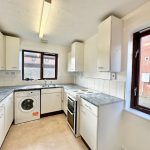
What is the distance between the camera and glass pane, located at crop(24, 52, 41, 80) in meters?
3.45

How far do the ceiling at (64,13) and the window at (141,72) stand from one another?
20.7 inches

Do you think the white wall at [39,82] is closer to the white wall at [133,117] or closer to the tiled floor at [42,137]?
the tiled floor at [42,137]

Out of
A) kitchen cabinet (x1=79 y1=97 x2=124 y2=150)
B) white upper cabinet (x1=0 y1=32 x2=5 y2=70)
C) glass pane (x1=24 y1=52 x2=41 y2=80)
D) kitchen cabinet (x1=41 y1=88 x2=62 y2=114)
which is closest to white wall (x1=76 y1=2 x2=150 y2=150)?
kitchen cabinet (x1=79 y1=97 x2=124 y2=150)

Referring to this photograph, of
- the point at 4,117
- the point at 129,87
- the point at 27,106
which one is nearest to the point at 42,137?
the point at 4,117

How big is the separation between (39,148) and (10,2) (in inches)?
98.7

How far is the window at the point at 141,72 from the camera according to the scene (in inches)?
67.1

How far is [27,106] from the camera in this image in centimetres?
285

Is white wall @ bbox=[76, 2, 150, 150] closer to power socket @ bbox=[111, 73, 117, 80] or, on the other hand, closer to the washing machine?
power socket @ bbox=[111, 73, 117, 80]

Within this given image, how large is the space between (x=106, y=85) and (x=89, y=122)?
0.94 metres

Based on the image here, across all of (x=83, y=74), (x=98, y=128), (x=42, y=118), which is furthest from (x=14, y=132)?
(x=83, y=74)

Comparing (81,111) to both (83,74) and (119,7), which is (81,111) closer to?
(83,74)

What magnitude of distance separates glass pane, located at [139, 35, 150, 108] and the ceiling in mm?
620

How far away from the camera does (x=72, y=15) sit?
1914 millimetres

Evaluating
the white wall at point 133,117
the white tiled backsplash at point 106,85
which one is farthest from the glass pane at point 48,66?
the white wall at point 133,117
